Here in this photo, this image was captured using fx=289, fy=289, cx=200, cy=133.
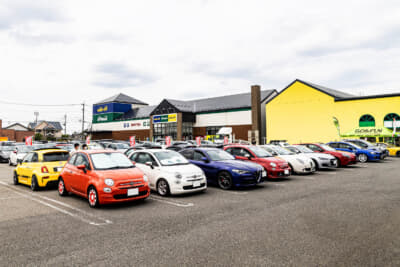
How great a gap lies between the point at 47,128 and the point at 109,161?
118m

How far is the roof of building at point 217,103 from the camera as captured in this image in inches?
1902

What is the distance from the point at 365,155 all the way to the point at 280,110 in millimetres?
22852

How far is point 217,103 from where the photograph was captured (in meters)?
52.1

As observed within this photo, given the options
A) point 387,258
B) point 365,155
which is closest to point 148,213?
point 387,258

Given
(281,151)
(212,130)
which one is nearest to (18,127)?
(212,130)

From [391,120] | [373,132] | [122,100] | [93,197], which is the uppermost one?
[122,100]

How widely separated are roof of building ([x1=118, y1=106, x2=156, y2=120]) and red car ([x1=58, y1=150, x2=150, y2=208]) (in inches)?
2090

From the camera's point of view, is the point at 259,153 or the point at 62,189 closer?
the point at 62,189

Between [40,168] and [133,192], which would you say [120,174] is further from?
[40,168]

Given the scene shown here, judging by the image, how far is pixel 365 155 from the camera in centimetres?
2077

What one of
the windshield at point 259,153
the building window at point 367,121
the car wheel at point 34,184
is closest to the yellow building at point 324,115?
the building window at point 367,121

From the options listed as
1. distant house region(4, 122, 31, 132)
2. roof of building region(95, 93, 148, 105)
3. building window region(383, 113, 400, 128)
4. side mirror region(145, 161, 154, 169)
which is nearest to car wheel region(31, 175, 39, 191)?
side mirror region(145, 161, 154, 169)

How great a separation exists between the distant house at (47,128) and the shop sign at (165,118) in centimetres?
7382

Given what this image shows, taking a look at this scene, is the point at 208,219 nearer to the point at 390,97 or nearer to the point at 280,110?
the point at 390,97
